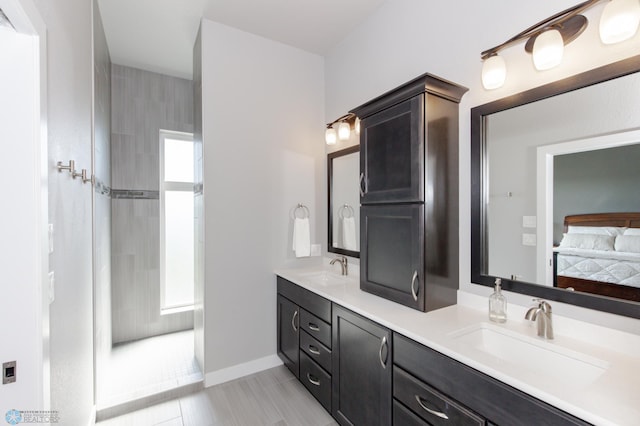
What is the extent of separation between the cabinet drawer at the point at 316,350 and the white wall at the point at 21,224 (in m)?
1.41

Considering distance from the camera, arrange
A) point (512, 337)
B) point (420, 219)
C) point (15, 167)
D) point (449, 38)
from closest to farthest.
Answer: point (15, 167) < point (512, 337) < point (420, 219) < point (449, 38)

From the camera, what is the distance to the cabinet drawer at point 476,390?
86cm

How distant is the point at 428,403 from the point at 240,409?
4.80 feet

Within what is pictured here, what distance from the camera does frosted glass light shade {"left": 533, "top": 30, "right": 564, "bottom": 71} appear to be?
118 cm

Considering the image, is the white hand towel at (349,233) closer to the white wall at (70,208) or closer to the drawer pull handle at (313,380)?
the drawer pull handle at (313,380)

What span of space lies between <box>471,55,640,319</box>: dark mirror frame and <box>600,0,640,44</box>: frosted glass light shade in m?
0.11

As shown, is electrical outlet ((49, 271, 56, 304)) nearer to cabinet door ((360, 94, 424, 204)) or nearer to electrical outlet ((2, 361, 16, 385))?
electrical outlet ((2, 361, 16, 385))

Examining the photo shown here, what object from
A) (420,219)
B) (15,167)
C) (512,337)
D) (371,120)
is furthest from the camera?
(371,120)

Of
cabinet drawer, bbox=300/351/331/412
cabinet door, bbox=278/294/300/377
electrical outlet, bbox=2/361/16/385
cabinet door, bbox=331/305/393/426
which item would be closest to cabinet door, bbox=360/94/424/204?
cabinet door, bbox=331/305/393/426

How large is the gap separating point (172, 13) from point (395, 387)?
302 cm

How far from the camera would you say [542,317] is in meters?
1.21

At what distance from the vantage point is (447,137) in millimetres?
1616

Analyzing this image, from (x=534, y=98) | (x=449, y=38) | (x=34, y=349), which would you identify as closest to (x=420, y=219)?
(x=534, y=98)

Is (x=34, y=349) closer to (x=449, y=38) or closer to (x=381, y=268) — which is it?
(x=381, y=268)
